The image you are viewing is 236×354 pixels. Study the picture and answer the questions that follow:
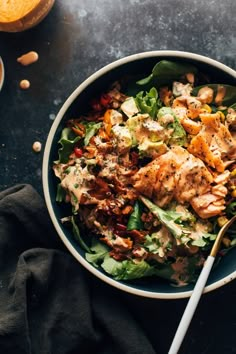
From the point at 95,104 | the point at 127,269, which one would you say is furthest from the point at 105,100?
the point at 127,269

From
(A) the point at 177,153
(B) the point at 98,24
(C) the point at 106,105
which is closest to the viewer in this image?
(A) the point at 177,153

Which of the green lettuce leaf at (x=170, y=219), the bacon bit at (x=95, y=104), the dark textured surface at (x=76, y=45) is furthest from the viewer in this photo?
the dark textured surface at (x=76, y=45)

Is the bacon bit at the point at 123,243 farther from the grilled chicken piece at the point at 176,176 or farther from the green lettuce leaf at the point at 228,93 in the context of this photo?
the green lettuce leaf at the point at 228,93

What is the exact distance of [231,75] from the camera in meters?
2.41

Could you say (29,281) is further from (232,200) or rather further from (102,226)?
(232,200)

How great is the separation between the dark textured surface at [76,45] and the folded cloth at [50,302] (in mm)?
191

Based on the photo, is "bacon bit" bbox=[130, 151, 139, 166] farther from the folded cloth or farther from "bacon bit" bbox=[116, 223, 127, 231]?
the folded cloth

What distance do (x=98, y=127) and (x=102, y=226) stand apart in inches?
16.9

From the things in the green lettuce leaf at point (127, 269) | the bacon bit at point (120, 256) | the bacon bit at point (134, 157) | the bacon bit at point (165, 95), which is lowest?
the green lettuce leaf at point (127, 269)

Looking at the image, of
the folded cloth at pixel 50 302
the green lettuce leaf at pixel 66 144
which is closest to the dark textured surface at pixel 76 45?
the folded cloth at pixel 50 302

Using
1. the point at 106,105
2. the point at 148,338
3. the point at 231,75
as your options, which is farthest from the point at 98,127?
the point at 148,338

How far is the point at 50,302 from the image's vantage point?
2660 mm

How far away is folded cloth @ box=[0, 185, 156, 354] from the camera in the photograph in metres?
2.60

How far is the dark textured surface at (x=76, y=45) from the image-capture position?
2.78 m
